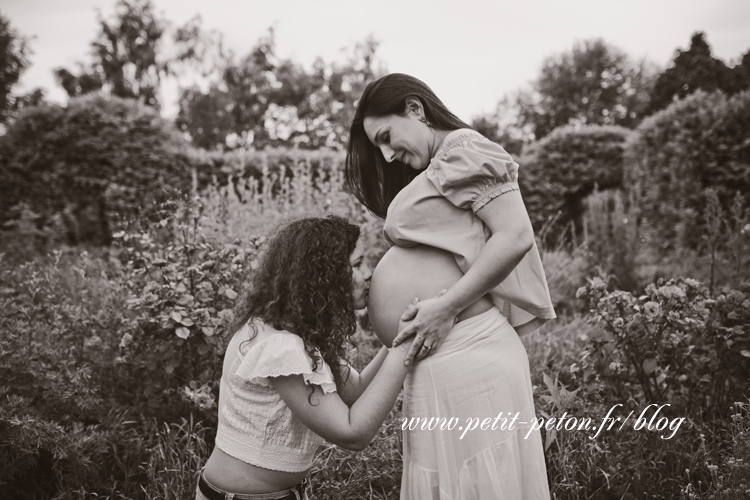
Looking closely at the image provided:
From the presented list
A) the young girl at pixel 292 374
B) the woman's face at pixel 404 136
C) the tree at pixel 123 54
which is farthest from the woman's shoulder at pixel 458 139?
the tree at pixel 123 54

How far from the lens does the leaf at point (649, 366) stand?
8.82 ft

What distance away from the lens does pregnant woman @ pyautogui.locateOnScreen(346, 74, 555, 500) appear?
1394 millimetres

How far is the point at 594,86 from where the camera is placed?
29.1m

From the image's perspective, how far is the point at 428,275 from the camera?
1.53 m

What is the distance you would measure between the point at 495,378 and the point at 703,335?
2.11 m

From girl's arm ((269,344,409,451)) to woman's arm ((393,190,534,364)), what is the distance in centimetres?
7

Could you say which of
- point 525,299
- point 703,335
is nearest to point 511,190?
point 525,299

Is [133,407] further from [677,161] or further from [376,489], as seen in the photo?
[677,161]

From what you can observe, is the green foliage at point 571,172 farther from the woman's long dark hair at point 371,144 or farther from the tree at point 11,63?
the tree at point 11,63

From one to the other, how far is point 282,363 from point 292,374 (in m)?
0.04

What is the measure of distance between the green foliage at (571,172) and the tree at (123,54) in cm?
1936

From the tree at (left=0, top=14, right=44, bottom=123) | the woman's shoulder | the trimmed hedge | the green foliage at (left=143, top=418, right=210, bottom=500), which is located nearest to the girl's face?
the woman's shoulder

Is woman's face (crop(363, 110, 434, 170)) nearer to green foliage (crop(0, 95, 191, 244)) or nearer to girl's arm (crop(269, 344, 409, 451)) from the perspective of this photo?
girl's arm (crop(269, 344, 409, 451))

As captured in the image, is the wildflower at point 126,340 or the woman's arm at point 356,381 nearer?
the woman's arm at point 356,381
